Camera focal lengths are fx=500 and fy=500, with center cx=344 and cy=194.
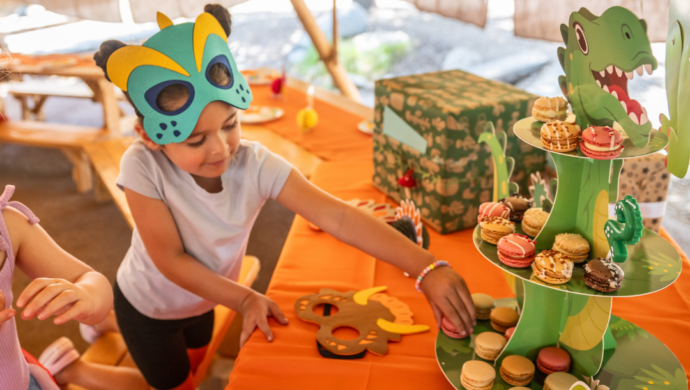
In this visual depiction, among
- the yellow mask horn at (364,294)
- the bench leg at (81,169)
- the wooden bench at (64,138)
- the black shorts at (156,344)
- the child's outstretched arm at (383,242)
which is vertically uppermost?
the child's outstretched arm at (383,242)

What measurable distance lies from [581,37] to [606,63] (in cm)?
5

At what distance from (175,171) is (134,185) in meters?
0.09

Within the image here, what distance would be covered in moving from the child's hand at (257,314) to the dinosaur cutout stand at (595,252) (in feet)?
0.94

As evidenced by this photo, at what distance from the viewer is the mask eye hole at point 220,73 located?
88cm

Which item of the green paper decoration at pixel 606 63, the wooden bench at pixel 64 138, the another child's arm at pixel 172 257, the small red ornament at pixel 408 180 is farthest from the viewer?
the wooden bench at pixel 64 138

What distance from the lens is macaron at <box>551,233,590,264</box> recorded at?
0.65 meters

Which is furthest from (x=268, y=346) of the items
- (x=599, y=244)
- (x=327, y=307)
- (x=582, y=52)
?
(x=582, y=52)

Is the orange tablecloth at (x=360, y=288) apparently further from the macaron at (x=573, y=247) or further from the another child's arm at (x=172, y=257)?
the macaron at (x=573, y=247)

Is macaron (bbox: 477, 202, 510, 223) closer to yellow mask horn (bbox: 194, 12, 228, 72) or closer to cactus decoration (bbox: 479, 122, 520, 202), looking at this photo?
cactus decoration (bbox: 479, 122, 520, 202)

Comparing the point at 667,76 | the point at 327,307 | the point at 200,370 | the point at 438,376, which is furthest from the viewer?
the point at 200,370

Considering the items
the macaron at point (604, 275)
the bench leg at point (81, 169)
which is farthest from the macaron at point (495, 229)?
the bench leg at point (81, 169)

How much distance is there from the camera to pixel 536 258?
0.63 metres

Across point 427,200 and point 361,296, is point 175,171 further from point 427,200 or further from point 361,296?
point 427,200

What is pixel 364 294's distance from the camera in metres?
0.98
